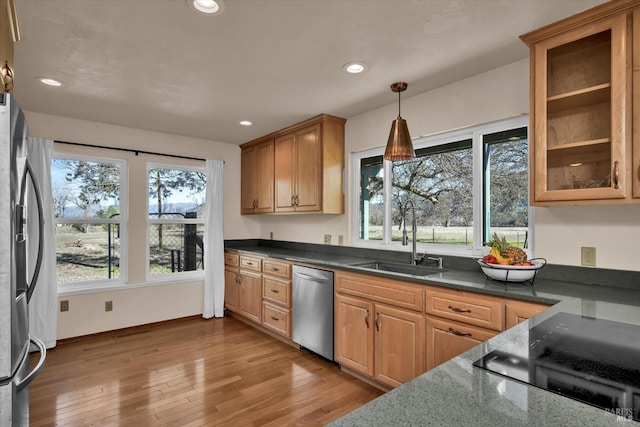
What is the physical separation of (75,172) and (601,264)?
470cm

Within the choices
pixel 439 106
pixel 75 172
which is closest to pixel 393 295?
pixel 439 106

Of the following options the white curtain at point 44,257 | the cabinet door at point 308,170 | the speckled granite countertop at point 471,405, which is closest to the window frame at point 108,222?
the white curtain at point 44,257

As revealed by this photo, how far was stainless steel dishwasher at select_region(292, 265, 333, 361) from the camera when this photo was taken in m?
2.90

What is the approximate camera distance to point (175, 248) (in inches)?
172

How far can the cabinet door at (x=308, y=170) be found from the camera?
350 centimetres

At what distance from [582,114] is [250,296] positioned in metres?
3.45

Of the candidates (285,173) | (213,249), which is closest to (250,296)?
(213,249)

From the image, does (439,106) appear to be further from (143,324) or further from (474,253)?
(143,324)

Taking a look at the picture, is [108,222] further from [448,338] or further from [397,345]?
[448,338]

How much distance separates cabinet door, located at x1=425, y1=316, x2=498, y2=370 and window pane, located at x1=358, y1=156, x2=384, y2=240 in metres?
1.34

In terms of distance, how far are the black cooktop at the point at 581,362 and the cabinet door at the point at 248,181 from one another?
3822 millimetres

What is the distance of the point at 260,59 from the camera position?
7.42ft

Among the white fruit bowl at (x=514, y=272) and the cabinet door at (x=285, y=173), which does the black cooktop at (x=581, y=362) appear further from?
the cabinet door at (x=285, y=173)

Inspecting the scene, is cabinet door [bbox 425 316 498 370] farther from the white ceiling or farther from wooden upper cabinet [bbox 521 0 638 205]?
the white ceiling
